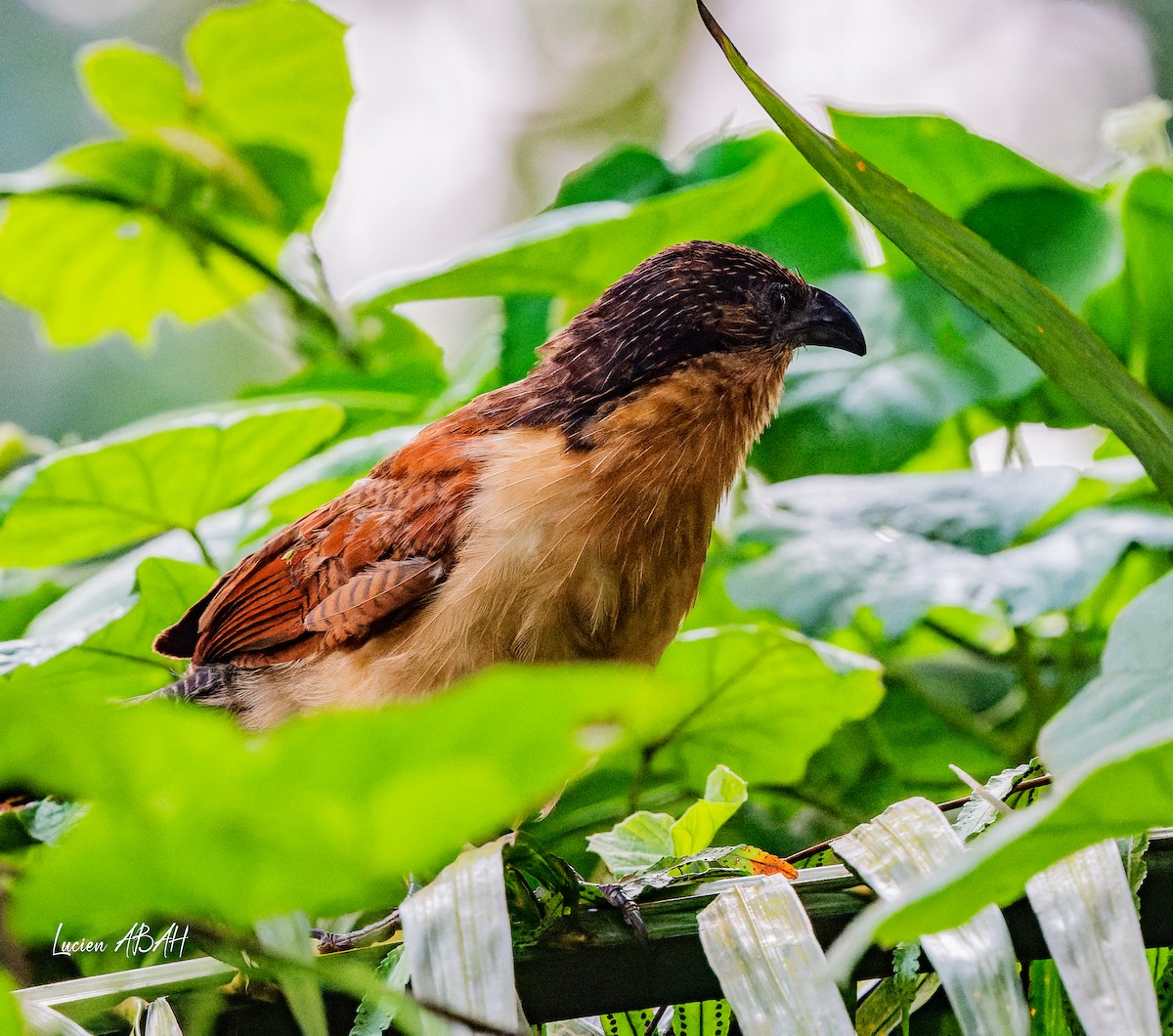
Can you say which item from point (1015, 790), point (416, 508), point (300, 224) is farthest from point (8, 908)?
point (300, 224)

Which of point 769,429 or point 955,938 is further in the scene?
point 769,429

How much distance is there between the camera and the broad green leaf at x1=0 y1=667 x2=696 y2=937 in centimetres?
24

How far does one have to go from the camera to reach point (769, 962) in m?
0.53

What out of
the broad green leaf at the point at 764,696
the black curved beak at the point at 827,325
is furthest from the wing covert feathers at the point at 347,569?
Answer: the black curved beak at the point at 827,325

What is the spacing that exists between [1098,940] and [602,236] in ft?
3.12

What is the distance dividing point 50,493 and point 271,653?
270 mm

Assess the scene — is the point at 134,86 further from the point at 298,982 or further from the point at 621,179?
the point at 298,982

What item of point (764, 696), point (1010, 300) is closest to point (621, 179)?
point (764, 696)

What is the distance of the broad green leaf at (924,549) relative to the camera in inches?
38.6

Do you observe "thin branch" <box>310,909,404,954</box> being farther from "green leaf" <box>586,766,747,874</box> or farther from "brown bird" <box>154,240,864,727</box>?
"brown bird" <box>154,240,864,727</box>

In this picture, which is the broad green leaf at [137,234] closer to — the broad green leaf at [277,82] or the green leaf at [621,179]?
the broad green leaf at [277,82]

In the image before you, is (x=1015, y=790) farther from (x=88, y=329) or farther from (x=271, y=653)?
(x=88, y=329)

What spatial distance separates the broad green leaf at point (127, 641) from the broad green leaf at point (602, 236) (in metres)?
0.36

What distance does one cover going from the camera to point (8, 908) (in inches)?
10.9
